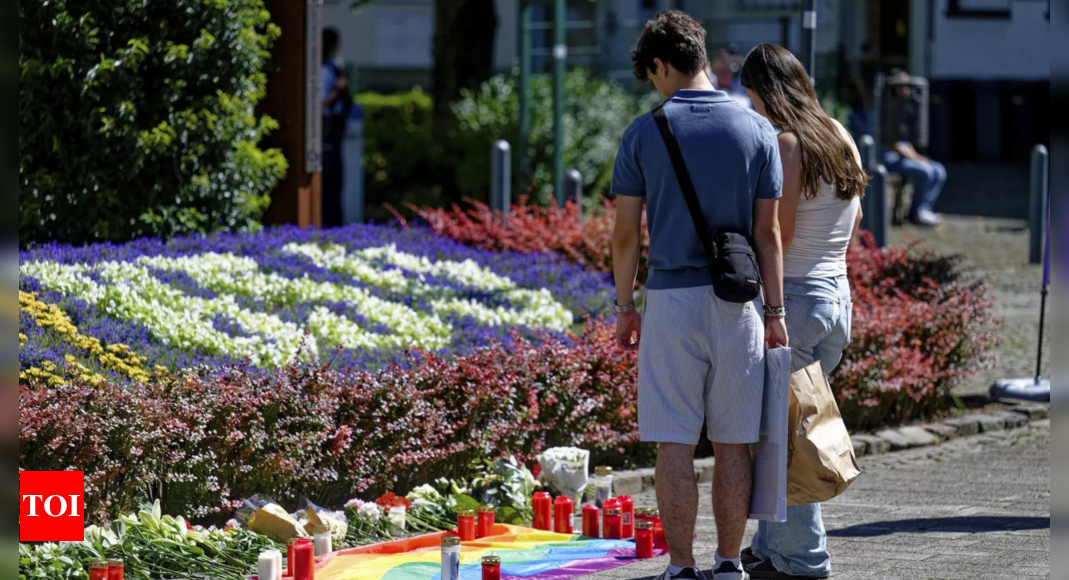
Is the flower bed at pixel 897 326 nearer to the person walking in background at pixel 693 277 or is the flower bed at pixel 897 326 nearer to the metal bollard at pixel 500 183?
the metal bollard at pixel 500 183

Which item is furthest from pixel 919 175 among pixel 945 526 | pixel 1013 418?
pixel 945 526

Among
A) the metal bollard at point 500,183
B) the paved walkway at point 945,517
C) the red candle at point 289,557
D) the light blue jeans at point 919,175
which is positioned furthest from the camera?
the light blue jeans at point 919,175

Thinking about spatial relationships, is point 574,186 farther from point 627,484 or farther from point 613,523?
point 613,523

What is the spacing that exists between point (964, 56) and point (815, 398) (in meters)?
23.2

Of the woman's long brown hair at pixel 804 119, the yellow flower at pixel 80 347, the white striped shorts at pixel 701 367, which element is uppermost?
the woman's long brown hair at pixel 804 119

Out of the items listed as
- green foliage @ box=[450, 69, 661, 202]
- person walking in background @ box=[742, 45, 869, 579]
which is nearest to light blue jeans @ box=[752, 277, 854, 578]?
person walking in background @ box=[742, 45, 869, 579]

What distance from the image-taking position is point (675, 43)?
5.12 meters

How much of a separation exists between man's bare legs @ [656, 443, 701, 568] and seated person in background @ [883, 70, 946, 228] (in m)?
13.1

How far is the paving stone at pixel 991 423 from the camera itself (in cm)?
880

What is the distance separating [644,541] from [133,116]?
494cm

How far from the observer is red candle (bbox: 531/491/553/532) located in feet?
21.0

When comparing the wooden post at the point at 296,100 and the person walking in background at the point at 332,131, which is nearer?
the wooden post at the point at 296,100

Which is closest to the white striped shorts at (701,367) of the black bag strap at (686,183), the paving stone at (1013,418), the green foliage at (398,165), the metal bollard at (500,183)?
the black bag strap at (686,183)

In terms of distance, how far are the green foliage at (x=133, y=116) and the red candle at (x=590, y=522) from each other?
433cm
